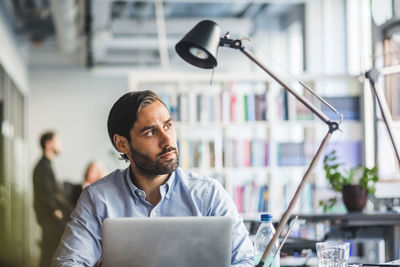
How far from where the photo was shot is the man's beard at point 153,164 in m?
2.26

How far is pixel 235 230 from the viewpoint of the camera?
2148 millimetres

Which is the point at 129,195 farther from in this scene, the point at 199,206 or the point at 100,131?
the point at 100,131

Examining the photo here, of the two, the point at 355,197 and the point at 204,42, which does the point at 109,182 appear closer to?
the point at 204,42

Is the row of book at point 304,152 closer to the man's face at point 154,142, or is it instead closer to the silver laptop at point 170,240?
the man's face at point 154,142

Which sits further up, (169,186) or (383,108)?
(383,108)

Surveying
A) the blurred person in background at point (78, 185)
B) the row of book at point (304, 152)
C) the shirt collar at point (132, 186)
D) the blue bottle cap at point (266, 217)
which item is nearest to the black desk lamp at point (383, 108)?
the blue bottle cap at point (266, 217)

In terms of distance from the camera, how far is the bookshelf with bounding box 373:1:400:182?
5.48m

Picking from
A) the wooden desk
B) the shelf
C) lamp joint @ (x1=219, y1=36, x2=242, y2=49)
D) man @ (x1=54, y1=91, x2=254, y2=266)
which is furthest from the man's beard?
the shelf

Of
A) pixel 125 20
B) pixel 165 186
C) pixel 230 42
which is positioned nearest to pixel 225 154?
pixel 165 186

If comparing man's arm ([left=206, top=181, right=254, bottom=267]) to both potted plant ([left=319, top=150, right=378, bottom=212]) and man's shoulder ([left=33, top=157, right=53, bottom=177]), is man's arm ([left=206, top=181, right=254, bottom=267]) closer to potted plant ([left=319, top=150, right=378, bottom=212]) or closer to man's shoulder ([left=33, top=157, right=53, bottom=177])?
potted plant ([left=319, top=150, right=378, bottom=212])

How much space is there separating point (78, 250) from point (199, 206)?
44 centimetres

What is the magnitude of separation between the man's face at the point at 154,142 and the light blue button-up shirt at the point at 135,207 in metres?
0.06

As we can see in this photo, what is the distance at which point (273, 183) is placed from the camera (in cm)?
607

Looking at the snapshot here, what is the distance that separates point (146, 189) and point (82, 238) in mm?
296
